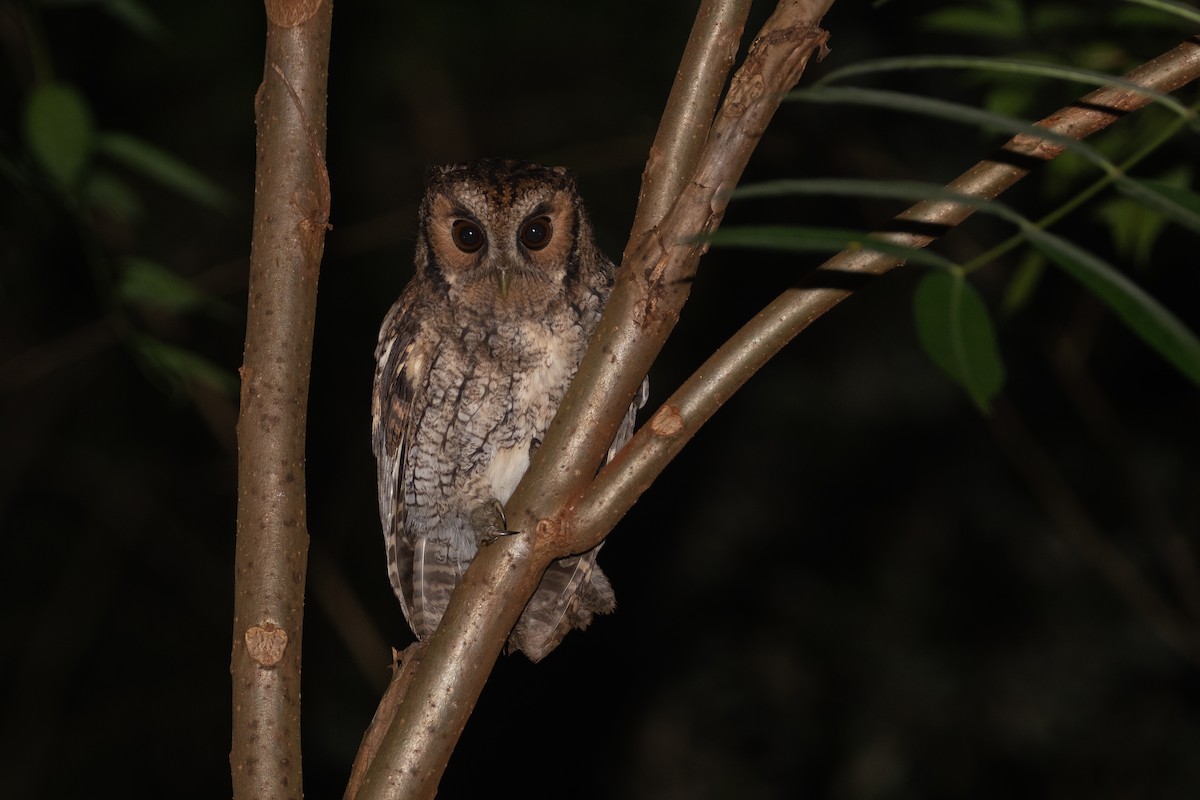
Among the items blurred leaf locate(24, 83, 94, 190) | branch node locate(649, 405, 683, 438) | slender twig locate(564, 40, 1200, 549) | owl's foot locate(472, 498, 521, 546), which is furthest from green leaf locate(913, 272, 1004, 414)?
owl's foot locate(472, 498, 521, 546)

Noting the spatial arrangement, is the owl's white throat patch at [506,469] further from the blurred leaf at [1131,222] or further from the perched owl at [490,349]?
the blurred leaf at [1131,222]

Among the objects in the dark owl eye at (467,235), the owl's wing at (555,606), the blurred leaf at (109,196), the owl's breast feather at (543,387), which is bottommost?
the owl's wing at (555,606)

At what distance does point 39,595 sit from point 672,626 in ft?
8.63

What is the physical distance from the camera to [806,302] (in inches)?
46.3

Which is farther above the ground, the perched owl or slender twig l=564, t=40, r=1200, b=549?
the perched owl

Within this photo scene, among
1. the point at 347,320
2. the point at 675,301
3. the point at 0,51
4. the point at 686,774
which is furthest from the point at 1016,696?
the point at 0,51

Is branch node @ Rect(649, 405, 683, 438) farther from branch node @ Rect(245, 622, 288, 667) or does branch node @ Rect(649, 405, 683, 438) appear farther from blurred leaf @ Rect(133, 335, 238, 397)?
blurred leaf @ Rect(133, 335, 238, 397)

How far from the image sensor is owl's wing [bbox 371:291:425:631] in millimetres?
2422

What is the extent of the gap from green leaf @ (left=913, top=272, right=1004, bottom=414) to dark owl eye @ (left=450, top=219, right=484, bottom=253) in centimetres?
166

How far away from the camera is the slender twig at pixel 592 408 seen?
3.83 ft

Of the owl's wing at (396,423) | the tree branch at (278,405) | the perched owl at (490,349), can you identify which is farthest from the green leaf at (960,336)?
the owl's wing at (396,423)

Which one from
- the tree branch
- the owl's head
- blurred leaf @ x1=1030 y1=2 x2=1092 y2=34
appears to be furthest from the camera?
the owl's head

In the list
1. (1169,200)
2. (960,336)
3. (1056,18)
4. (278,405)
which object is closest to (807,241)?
(960,336)

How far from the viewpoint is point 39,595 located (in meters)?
5.07
